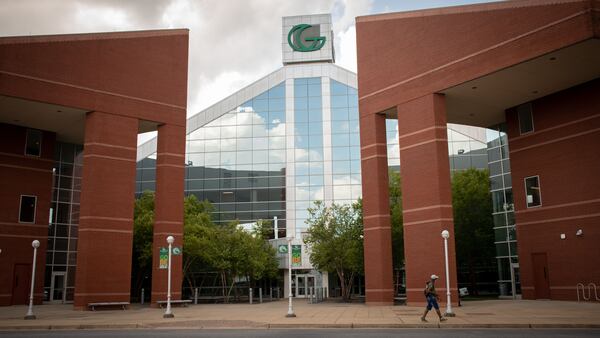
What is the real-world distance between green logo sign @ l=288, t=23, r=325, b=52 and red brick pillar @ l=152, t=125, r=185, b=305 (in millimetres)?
28668

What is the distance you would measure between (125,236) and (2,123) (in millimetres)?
13101

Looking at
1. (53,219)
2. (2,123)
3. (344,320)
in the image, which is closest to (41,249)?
(53,219)

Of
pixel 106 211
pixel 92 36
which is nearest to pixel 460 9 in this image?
→ pixel 92 36

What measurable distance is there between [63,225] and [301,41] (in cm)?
3255

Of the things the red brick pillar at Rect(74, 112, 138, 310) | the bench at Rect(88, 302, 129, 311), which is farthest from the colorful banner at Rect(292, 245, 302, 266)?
the red brick pillar at Rect(74, 112, 138, 310)

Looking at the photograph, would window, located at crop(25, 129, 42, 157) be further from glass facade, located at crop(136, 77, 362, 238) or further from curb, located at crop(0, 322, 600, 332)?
curb, located at crop(0, 322, 600, 332)

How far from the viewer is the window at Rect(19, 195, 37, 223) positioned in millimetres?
41234

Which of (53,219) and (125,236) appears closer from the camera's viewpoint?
(125,236)

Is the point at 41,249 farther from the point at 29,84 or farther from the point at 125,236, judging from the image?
the point at 29,84

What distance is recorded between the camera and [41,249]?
42.3 meters

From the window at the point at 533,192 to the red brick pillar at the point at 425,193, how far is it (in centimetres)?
822

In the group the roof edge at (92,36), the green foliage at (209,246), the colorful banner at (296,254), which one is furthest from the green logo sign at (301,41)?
the colorful banner at (296,254)

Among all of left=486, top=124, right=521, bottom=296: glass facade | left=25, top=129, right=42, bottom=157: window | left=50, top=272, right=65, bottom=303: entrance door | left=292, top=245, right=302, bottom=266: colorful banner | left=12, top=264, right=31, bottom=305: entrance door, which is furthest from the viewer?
left=50, top=272, right=65, bottom=303: entrance door

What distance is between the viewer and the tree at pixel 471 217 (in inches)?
1928
